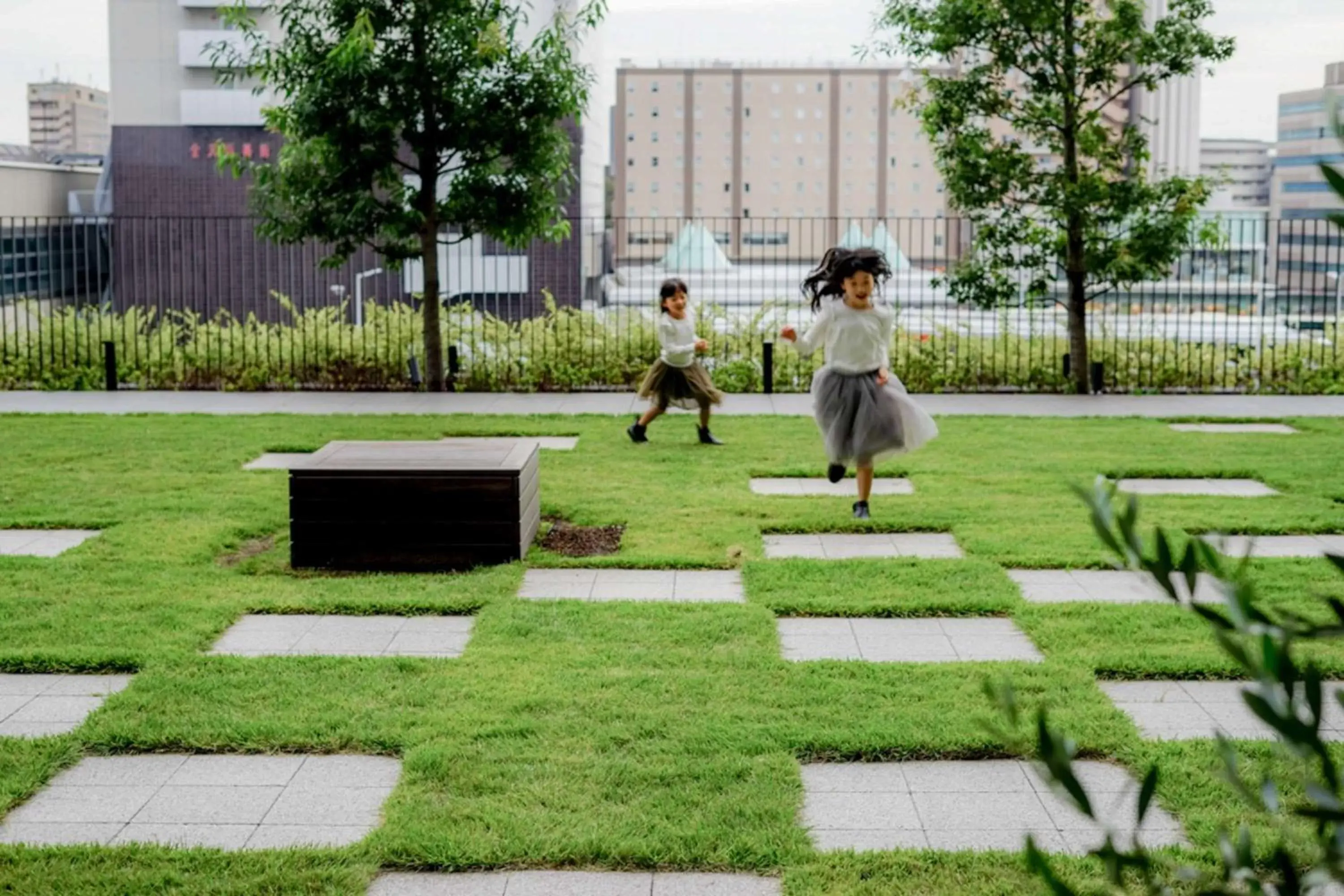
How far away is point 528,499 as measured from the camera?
8.74 metres

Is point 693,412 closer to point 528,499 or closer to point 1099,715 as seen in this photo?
point 528,499

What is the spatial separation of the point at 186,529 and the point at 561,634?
10.9ft

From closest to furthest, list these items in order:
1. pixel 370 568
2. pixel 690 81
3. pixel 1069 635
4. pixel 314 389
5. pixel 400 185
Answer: pixel 1069 635 → pixel 370 568 → pixel 400 185 → pixel 314 389 → pixel 690 81

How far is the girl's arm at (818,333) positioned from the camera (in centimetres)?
976

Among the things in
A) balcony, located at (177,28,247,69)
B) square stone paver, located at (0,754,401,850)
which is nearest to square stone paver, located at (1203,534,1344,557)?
square stone paver, located at (0,754,401,850)

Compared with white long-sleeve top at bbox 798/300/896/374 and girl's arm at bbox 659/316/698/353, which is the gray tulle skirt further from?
girl's arm at bbox 659/316/698/353

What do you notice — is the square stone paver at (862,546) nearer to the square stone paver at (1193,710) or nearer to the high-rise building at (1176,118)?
the square stone paver at (1193,710)

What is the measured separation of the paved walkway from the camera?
596 inches

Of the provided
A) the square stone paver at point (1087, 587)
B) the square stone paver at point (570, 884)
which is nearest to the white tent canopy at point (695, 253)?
the square stone paver at point (1087, 587)

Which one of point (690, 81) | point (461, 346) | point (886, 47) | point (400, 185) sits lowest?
point (461, 346)

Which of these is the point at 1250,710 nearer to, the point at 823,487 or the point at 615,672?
the point at 615,672

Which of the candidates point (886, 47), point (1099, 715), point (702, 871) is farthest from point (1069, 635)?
point (886, 47)

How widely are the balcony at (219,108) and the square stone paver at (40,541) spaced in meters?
55.9

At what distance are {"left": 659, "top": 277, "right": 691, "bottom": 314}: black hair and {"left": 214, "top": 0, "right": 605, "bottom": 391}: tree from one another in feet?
13.2
